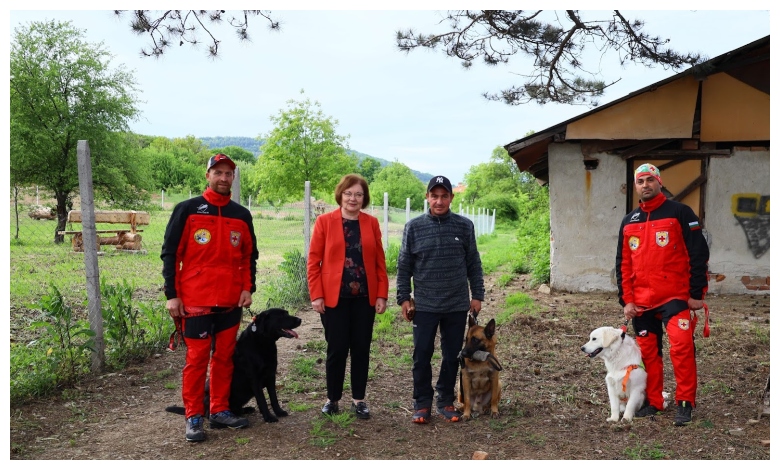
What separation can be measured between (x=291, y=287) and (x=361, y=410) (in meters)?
5.22

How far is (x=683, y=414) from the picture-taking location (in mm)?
4473

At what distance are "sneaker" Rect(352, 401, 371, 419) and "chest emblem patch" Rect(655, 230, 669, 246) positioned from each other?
92.0 inches

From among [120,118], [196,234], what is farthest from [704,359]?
[120,118]

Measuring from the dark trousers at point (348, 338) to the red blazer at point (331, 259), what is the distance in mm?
84

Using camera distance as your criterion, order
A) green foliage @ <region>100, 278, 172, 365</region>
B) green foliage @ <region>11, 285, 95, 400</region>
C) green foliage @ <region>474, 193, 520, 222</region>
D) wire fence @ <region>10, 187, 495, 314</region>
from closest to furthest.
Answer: green foliage @ <region>11, 285, 95, 400</region>
green foliage @ <region>100, 278, 172, 365</region>
wire fence @ <region>10, 187, 495, 314</region>
green foliage @ <region>474, 193, 520, 222</region>

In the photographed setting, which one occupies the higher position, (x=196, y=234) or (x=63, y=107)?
(x=63, y=107)

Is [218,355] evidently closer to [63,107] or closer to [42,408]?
[42,408]

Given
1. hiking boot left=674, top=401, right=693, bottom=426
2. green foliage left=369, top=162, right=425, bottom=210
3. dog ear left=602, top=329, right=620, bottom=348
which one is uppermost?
green foliage left=369, top=162, right=425, bottom=210

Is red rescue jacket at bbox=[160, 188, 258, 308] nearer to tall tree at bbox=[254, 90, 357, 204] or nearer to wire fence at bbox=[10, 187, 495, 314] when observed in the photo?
wire fence at bbox=[10, 187, 495, 314]

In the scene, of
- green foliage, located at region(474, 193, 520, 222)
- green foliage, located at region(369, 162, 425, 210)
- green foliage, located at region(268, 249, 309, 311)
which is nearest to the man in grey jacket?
green foliage, located at region(268, 249, 309, 311)

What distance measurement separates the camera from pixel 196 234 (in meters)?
4.20

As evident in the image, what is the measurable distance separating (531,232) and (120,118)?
14.9 meters

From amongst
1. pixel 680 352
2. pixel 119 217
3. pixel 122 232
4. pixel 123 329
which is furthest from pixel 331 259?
pixel 122 232

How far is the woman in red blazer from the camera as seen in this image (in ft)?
14.7
